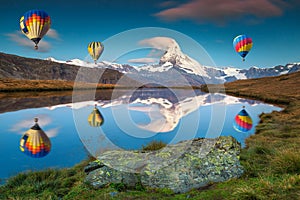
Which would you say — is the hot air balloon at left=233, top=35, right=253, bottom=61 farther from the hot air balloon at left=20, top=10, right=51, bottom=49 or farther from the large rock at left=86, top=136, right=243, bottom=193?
the large rock at left=86, top=136, right=243, bottom=193

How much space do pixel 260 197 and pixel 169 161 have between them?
423cm

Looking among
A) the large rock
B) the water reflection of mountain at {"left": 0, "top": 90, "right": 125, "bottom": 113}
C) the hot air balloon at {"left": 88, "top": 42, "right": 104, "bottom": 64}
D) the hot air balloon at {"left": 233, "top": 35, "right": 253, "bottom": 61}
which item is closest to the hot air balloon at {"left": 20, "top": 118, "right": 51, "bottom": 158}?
the large rock

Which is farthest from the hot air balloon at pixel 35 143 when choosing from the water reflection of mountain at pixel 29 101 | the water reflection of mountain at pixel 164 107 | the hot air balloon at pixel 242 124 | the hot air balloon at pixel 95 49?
the hot air balloon at pixel 95 49

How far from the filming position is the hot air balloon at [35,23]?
55406 mm

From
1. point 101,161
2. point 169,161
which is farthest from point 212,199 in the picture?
point 101,161

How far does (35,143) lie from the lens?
2030cm

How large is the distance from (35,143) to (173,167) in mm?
16016

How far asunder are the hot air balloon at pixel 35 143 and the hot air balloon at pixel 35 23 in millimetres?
40417

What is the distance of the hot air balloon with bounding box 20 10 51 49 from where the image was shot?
55406 millimetres

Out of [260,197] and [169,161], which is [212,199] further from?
[169,161]

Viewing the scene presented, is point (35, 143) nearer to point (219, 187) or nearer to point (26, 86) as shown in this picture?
point (219, 187)

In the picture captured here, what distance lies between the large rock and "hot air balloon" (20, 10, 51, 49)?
186 ft

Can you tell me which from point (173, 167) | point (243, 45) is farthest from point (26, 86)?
point (173, 167)

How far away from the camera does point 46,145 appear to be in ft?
64.9
